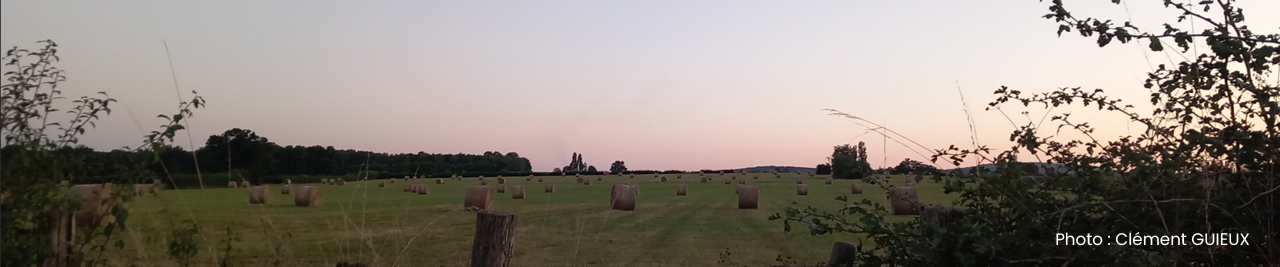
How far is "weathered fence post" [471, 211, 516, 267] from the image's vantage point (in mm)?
4145

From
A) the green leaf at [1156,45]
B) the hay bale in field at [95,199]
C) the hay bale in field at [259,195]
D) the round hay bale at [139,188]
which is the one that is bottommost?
the hay bale in field at [259,195]

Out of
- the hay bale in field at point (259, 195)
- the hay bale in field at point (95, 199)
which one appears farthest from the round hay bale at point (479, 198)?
the hay bale in field at point (95, 199)

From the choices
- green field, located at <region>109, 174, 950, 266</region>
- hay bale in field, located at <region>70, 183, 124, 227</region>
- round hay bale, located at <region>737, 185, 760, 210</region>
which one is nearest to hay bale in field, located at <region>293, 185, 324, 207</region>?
green field, located at <region>109, 174, 950, 266</region>

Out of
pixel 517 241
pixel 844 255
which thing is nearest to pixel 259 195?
pixel 517 241

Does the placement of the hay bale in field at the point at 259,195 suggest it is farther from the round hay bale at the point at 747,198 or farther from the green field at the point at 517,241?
the round hay bale at the point at 747,198

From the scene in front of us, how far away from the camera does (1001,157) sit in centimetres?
412

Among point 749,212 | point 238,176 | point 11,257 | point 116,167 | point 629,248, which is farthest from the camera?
point 749,212

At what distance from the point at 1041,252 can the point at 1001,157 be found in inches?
25.0

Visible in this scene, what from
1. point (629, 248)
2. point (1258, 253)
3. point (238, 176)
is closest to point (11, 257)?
point (238, 176)

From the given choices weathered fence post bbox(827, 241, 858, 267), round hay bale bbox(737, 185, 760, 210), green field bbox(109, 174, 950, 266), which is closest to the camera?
weathered fence post bbox(827, 241, 858, 267)

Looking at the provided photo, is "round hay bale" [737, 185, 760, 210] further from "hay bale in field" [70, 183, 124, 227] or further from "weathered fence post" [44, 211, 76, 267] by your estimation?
"weathered fence post" [44, 211, 76, 267]

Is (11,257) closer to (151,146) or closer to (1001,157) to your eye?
(151,146)

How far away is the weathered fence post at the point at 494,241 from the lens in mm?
4145

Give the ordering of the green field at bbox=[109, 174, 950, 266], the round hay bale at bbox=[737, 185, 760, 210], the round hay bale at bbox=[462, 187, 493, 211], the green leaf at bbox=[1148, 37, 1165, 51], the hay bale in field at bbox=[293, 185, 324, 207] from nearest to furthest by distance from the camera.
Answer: the green leaf at bbox=[1148, 37, 1165, 51], the green field at bbox=[109, 174, 950, 266], the round hay bale at bbox=[462, 187, 493, 211], the round hay bale at bbox=[737, 185, 760, 210], the hay bale in field at bbox=[293, 185, 324, 207]
